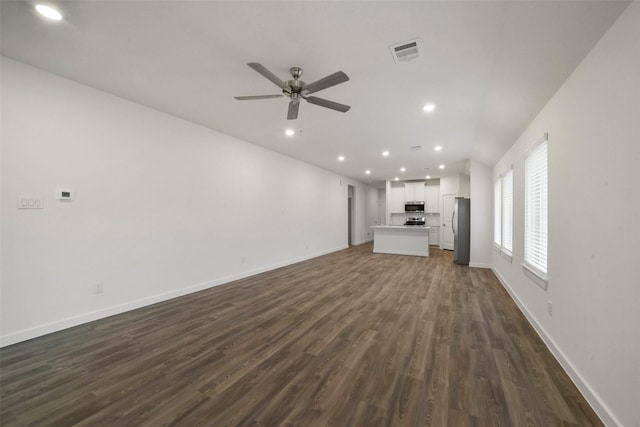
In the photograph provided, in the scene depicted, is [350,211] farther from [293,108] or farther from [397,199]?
[293,108]

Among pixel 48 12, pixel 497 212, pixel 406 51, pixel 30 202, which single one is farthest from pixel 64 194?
pixel 497 212

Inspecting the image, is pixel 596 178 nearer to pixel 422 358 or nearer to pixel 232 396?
pixel 422 358

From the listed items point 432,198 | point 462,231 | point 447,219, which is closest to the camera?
point 462,231

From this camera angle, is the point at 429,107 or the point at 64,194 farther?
the point at 429,107

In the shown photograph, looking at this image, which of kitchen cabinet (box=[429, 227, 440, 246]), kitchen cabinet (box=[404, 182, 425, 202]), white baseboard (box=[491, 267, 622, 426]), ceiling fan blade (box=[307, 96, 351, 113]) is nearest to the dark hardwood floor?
white baseboard (box=[491, 267, 622, 426])

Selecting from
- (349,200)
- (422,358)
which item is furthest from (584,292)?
(349,200)

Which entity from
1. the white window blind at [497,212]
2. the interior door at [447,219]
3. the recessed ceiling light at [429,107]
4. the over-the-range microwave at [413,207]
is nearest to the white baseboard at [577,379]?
the white window blind at [497,212]

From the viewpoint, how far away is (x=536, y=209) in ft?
10.1

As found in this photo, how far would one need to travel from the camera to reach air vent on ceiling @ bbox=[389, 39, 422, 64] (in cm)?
214

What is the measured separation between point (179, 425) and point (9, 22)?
350cm

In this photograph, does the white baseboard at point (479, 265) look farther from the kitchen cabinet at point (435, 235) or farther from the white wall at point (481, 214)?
the kitchen cabinet at point (435, 235)

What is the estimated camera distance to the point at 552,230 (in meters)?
2.45

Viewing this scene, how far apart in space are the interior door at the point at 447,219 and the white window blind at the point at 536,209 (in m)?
6.60

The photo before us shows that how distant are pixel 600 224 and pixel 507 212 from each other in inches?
136
